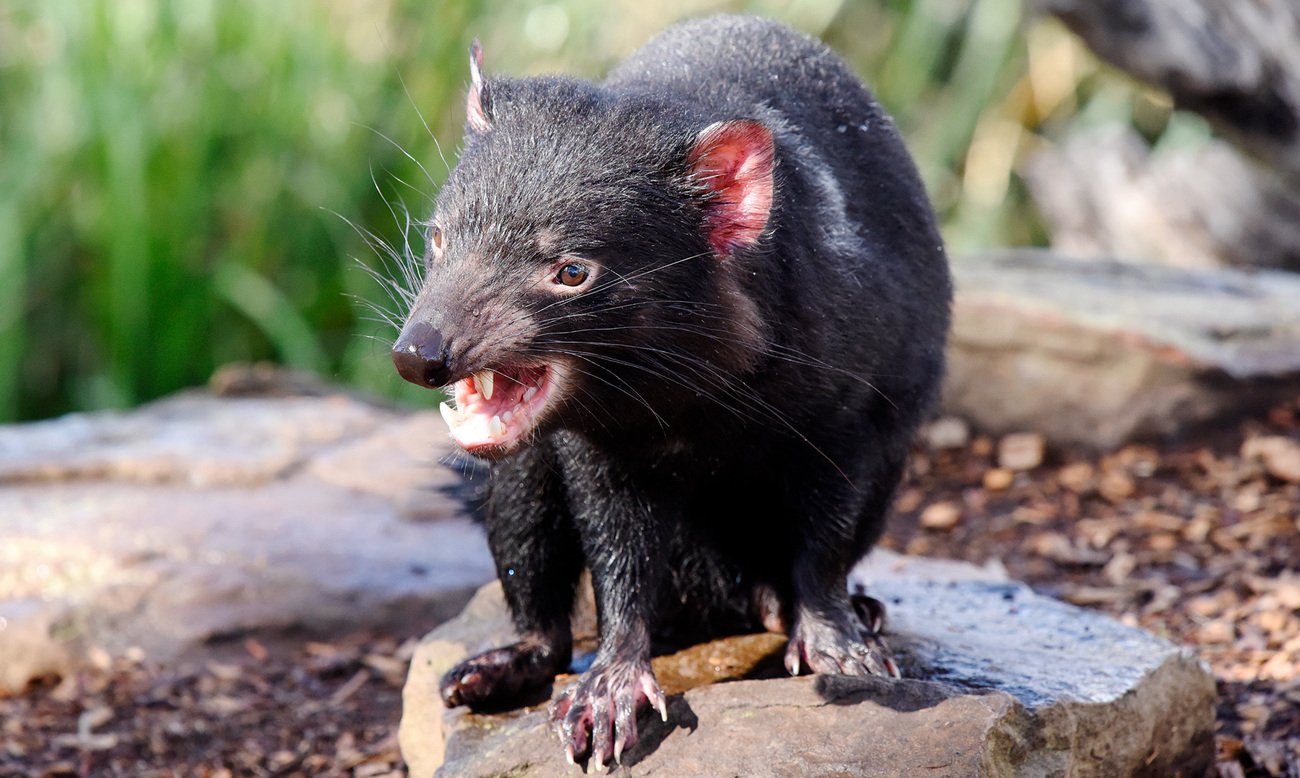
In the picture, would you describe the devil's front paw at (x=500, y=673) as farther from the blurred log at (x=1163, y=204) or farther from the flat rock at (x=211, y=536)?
the blurred log at (x=1163, y=204)

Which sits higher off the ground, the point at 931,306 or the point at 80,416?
the point at 931,306

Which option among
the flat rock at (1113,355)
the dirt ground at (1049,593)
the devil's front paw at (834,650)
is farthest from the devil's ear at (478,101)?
the flat rock at (1113,355)

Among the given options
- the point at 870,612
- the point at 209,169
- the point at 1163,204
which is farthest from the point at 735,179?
the point at 1163,204

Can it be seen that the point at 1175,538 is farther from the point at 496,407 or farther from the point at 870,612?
the point at 496,407

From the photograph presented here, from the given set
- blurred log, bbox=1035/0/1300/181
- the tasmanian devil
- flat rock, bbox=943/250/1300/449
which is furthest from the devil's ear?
flat rock, bbox=943/250/1300/449

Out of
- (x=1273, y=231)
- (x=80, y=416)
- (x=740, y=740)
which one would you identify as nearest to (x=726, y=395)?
(x=740, y=740)

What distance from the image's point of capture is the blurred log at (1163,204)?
700cm

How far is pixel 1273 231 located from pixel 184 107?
5.90m

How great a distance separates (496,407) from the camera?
92.5 inches

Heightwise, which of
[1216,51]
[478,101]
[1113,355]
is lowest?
[1113,355]

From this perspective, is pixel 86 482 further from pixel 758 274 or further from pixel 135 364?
pixel 758 274

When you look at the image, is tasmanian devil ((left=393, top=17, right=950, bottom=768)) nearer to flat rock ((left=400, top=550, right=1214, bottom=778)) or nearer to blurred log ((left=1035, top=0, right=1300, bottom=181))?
flat rock ((left=400, top=550, right=1214, bottom=778))

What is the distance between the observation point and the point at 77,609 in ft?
13.4

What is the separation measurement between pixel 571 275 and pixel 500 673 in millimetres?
1054
